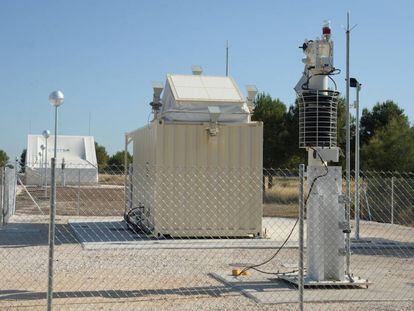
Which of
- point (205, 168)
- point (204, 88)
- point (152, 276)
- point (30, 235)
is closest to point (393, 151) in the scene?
point (204, 88)

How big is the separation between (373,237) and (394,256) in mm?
3314

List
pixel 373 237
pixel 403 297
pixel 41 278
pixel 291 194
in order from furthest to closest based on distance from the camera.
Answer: pixel 291 194 < pixel 373 237 < pixel 41 278 < pixel 403 297

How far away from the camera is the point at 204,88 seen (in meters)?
16.5

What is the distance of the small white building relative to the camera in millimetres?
47969

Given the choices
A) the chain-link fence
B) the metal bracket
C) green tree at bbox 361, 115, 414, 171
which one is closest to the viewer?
the chain-link fence

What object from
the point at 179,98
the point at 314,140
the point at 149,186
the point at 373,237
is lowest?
the point at 373,237

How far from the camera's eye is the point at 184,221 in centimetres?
1541

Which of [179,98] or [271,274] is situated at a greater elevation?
[179,98]

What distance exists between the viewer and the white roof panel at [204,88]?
15.9m

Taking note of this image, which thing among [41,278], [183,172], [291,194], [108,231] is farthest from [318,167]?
[291,194]

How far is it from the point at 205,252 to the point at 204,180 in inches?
86.5

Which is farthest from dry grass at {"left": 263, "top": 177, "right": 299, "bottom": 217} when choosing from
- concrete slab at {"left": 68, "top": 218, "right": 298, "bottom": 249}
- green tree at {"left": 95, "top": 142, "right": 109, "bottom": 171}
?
green tree at {"left": 95, "top": 142, "right": 109, "bottom": 171}

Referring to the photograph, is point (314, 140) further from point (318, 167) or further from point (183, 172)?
point (183, 172)

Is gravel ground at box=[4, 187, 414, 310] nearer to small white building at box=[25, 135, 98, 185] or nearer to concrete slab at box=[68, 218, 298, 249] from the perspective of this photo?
concrete slab at box=[68, 218, 298, 249]
